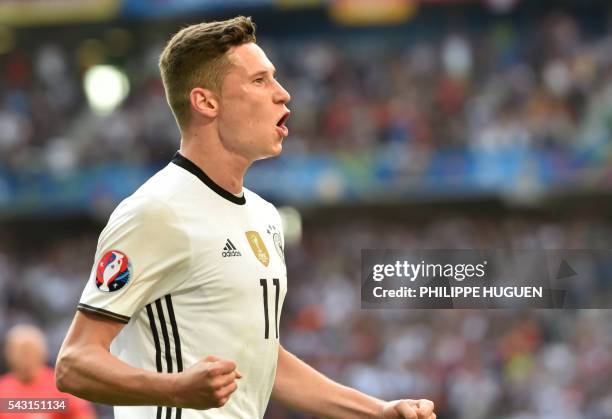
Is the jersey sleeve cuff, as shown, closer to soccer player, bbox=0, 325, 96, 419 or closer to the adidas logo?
the adidas logo

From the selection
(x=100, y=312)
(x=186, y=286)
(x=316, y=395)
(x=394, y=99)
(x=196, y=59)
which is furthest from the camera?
(x=394, y=99)

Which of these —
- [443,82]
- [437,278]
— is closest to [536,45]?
[443,82]

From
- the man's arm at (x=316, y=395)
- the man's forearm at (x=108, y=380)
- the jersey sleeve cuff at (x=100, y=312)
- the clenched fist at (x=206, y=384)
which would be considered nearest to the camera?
the clenched fist at (x=206, y=384)

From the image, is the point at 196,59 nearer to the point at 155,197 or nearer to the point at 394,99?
the point at 155,197

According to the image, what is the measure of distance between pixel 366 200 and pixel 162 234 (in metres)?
18.6

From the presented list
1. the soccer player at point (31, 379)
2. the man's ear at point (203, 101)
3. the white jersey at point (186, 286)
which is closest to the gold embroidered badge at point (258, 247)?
the white jersey at point (186, 286)

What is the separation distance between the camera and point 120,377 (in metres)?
2.57

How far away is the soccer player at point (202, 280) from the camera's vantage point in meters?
2.62

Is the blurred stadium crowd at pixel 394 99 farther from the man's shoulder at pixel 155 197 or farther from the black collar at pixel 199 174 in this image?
the man's shoulder at pixel 155 197

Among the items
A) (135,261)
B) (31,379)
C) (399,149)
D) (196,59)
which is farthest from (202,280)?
(399,149)

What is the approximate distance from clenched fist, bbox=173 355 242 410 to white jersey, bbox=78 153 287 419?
32 centimetres

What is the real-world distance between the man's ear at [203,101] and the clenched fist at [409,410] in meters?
0.94

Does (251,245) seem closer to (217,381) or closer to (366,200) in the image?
(217,381)

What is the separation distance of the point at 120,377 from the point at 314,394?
89 cm
